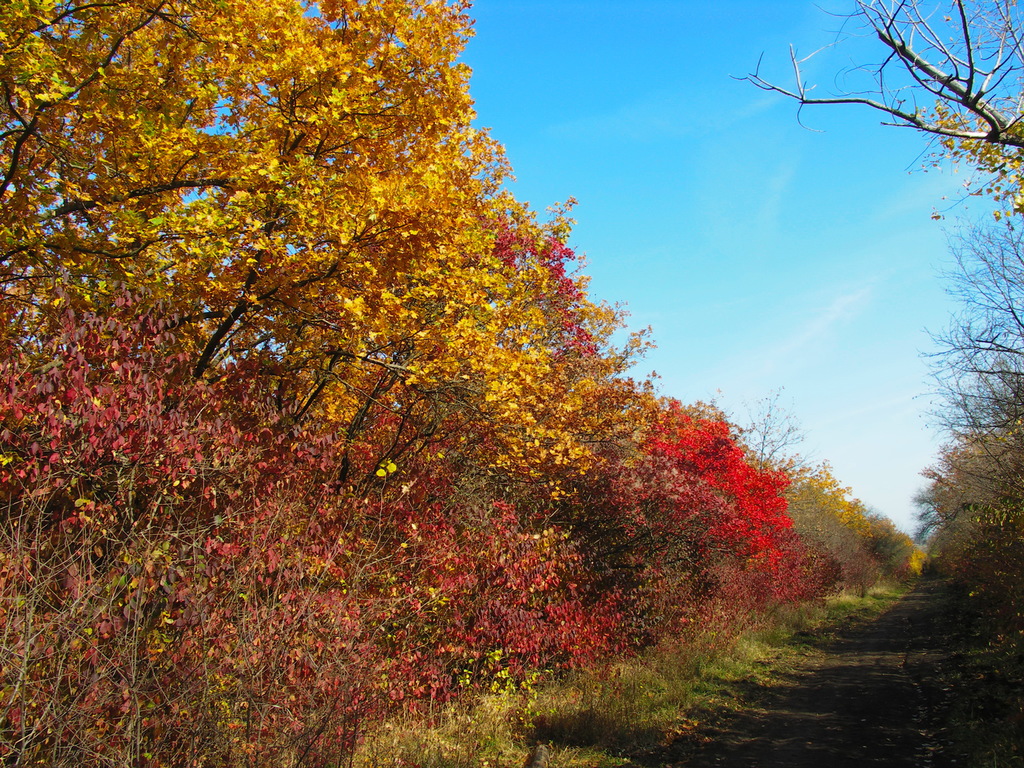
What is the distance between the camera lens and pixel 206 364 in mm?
7527

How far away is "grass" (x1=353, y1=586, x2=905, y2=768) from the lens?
7012 mm

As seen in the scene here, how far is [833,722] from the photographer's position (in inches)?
385

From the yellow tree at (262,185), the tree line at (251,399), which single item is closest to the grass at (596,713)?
the tree line at (251,399)

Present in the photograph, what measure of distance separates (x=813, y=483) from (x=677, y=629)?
128 feet

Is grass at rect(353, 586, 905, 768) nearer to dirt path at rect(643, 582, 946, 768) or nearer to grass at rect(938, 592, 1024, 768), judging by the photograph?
dirt path at rect(643, 582, 946, 768)

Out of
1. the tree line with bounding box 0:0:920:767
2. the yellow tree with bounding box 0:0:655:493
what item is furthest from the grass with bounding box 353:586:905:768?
the yellow tree with bounding box 0:0:655:493

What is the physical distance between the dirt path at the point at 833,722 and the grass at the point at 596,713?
1.61ft

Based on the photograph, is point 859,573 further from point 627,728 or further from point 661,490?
point 627,728

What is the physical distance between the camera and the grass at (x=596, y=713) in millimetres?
7012

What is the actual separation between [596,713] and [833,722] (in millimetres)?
3980

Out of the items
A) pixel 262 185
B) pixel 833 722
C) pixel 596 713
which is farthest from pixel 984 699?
pixel 262 185

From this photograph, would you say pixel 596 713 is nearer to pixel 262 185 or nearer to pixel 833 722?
pixel 833 722

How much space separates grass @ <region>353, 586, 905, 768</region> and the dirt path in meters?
0.49

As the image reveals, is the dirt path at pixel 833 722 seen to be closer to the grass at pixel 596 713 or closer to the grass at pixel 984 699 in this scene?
the grass at pixel 984 699
